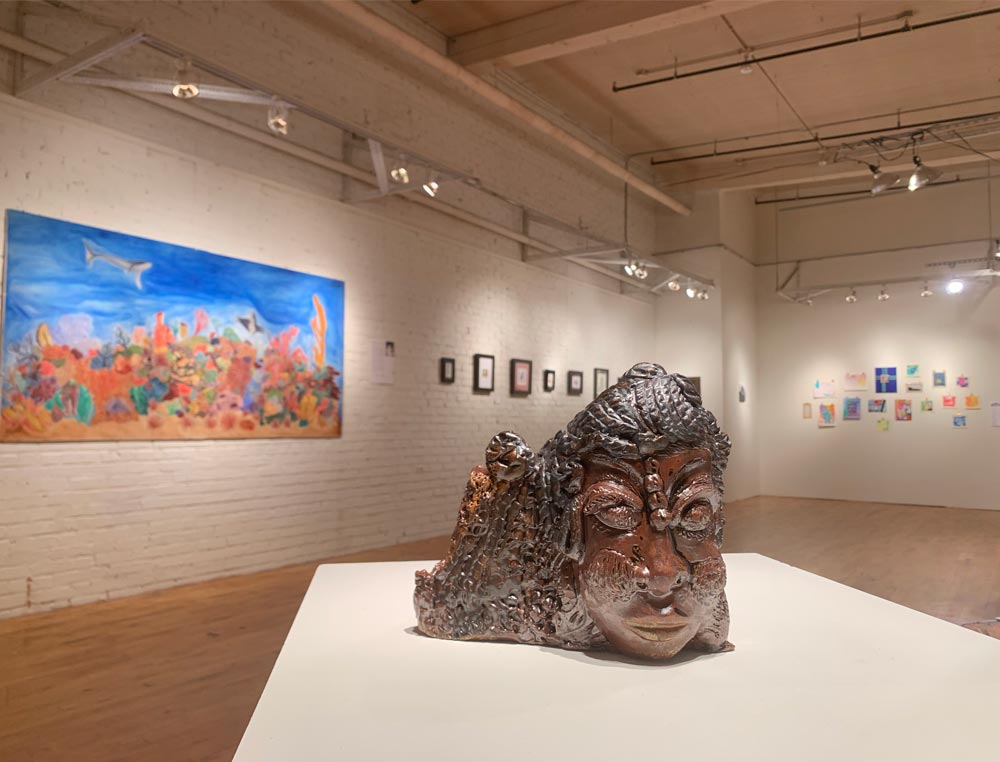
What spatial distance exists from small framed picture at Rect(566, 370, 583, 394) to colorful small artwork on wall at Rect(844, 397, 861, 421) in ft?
13.7

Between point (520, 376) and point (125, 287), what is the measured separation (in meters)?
4.28

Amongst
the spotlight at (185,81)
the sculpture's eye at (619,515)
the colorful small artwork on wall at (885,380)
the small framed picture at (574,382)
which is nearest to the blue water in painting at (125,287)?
the spotlight at (185,81)

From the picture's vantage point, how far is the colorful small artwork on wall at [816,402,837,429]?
1066 cm

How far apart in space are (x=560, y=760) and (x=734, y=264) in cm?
1029

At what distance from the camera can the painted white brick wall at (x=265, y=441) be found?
4.02m

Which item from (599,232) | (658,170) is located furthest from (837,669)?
(658,170)

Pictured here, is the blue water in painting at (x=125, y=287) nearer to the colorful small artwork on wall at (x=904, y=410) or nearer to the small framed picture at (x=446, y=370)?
the small framed picture at (x=446, y=370)

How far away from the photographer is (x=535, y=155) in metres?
8.36

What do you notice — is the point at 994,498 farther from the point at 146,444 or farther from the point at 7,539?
the point at 7,539

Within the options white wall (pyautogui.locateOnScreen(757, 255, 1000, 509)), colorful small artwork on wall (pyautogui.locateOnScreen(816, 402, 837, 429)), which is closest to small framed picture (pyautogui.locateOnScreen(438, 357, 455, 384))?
white wall (pyautogui.locateOnScreen(757, 255, 1000, 509))

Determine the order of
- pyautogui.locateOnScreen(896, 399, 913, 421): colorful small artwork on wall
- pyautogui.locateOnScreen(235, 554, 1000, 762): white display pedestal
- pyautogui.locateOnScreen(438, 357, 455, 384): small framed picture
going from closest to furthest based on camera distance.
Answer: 1. pyautogui.locateOnScreen(235, 554, 1000, 762): white display pedestal
2. pyautogui.locateOnScreen(438, 357, 455, 384): small framed picture
3. pyautogui.locateOnScreen(896, 399, 913, 421): colorful small artwork on wall

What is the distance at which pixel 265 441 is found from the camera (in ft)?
17.1

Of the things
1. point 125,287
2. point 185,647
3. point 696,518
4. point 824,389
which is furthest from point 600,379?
point 696,518

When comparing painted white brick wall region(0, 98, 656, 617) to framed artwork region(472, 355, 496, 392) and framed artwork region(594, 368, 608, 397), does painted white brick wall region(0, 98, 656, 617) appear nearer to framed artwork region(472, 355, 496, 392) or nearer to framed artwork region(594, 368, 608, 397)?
framed artwork region(472, 355, 496, 392)
